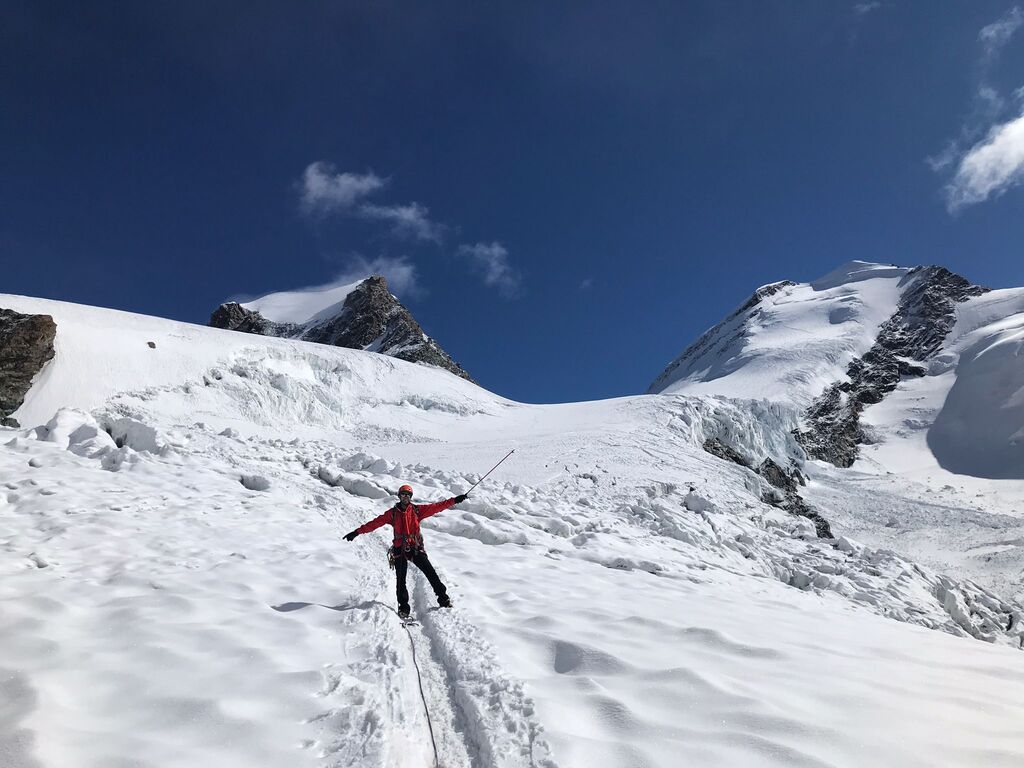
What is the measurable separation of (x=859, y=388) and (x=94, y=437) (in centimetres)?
6644

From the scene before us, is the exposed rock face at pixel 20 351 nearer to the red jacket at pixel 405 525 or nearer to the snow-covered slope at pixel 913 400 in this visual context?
the red jacket at pixel 405 525

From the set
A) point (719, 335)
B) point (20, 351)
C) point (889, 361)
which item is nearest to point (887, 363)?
point (889, 361)

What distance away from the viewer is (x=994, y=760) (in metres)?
2.94

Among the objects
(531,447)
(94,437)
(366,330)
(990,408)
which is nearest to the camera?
(94,437)

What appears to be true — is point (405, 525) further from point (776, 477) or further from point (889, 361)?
point (889, 361)

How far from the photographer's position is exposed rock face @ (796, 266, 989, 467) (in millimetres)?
48688

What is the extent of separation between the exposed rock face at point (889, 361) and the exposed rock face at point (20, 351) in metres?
50.0

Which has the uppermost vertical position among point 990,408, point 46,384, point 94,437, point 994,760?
point 990,408

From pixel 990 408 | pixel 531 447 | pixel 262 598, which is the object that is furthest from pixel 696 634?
pixel 990 408

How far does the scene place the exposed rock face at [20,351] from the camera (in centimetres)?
1983

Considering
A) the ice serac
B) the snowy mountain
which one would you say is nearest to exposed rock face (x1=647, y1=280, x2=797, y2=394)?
the snowy mountain

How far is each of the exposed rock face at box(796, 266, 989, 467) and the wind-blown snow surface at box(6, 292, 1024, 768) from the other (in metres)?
38.6

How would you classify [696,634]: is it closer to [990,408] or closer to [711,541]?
[711,541]

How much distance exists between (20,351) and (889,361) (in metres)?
77.0
